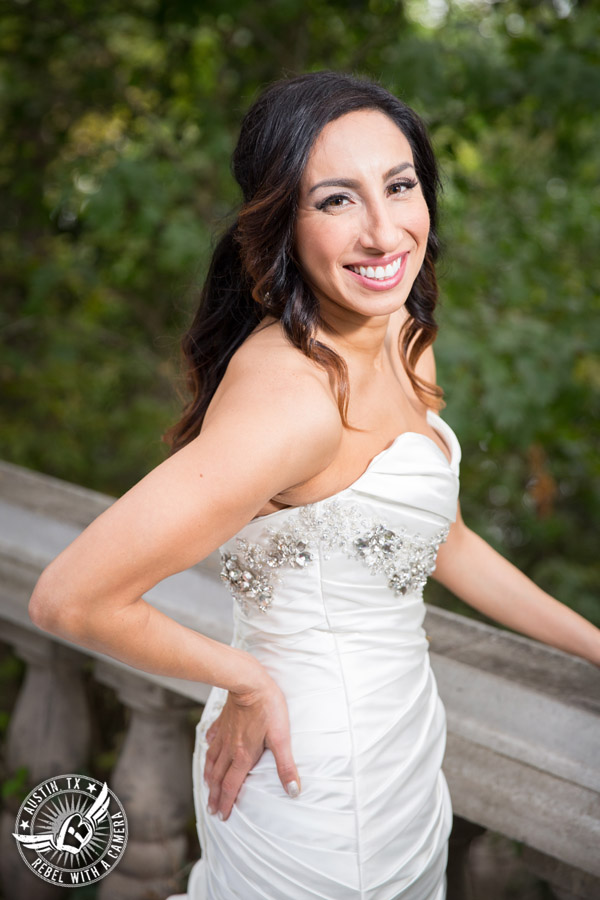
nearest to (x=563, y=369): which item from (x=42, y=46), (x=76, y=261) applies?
(x=76, y=261)

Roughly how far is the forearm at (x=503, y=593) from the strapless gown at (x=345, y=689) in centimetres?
30

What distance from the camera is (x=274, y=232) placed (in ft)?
4.86

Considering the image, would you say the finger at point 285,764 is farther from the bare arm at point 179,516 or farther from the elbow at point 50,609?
the elbow at point 50,609

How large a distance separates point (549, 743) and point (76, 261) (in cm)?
347

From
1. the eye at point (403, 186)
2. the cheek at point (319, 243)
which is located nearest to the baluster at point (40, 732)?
the cheek at point (319, 243)

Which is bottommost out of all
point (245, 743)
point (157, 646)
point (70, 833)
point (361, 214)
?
point (70, 833)

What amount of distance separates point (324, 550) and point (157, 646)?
1.07 feet

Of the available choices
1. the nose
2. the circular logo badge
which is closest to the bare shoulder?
the nose

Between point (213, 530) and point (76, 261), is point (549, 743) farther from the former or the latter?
point (76, 261)

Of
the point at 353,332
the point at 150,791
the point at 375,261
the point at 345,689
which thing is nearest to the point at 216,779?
the point at 345,689

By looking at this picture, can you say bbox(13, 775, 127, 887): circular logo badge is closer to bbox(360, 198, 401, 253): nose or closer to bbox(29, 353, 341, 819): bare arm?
bbox(29, 353, 341, 819): bare arm

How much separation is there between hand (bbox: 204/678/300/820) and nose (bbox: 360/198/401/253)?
0.76m

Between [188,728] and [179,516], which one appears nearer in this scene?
Result: [179,516]

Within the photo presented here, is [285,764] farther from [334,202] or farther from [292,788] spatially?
[334,202]
